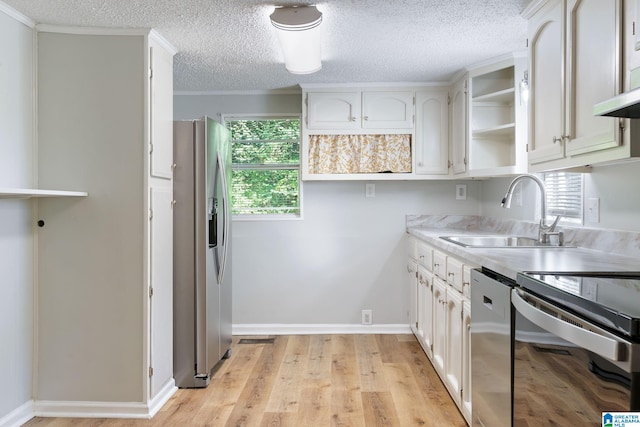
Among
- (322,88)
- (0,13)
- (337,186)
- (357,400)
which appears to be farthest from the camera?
(337,186)

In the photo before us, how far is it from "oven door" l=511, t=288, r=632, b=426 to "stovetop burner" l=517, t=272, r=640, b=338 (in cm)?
3

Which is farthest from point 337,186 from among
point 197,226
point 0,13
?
point 0,13

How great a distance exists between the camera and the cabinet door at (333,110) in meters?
3.67

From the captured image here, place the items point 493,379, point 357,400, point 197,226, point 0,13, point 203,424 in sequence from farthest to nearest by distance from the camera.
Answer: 1. point 197,226
2. point 357,400
3. point 203,424
4. point 0,13
5. point 493,379

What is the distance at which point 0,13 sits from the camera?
2145mm

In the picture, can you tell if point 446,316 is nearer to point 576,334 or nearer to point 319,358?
point 319,358

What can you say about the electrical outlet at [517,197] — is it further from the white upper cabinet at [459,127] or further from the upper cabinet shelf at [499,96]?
the upper cabinet shelf at [499,96]

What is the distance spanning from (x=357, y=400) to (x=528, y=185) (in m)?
1.81

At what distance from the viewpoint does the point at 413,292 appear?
364 centimetres

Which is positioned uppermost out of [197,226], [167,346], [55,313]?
[197,226]

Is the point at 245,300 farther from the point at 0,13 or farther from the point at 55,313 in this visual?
the point at 0,13

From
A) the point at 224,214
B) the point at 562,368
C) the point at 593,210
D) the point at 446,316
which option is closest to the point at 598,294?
the point at 562,368

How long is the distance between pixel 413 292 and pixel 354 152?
4.20 ft

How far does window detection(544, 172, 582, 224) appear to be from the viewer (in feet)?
7.90
